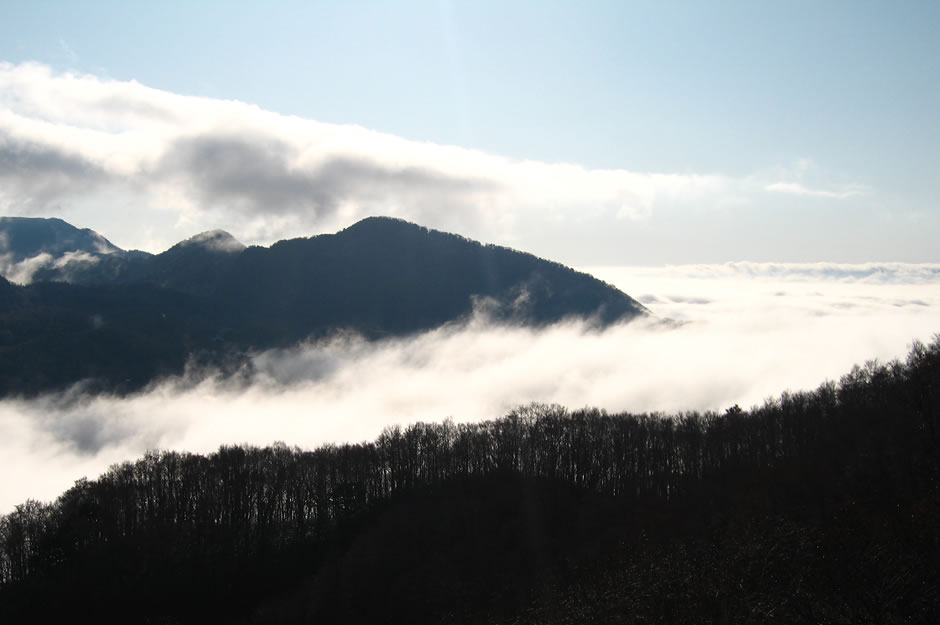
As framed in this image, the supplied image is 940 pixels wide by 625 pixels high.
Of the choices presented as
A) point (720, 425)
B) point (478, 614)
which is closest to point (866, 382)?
point (720, 425)

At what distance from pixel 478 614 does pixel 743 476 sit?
3397cm

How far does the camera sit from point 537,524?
215 ft

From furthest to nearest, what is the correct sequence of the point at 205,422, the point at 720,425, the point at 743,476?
1. the point at 205,422
2. the point at 720,425
3. the point at 743,476

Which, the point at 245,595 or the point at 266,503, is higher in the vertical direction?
the point at 266,503

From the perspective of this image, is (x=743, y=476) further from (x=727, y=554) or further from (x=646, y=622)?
(x=646, y=622)

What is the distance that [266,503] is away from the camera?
75.4 meters

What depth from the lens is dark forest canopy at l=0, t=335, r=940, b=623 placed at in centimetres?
3328

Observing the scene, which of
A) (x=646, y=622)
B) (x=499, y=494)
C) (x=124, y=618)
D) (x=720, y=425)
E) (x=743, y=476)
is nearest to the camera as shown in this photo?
(x=646, y=622)

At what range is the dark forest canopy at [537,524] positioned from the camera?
33.3 m

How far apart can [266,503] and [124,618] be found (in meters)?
20.5

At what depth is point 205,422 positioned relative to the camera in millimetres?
196875

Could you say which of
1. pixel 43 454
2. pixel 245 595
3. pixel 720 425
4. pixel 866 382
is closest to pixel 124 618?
pixel 245 595

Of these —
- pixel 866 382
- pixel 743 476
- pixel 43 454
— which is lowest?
pixel 43 454

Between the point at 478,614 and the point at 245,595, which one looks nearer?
the point at 478,614
